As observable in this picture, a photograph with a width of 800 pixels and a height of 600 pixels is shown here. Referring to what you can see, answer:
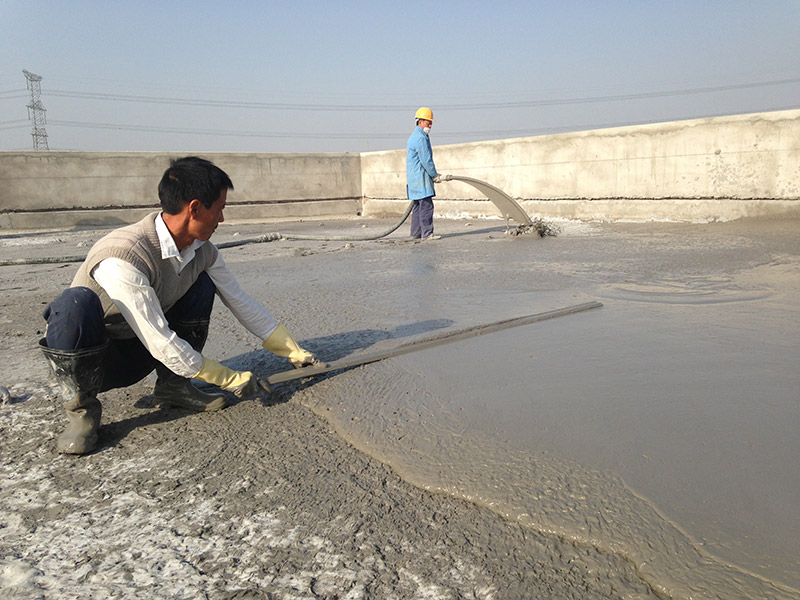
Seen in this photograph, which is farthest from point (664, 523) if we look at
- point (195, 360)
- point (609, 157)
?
point (609, 157)

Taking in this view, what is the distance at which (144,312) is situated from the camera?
2070 millimetres

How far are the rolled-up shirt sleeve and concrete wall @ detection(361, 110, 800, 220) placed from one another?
24.5ft

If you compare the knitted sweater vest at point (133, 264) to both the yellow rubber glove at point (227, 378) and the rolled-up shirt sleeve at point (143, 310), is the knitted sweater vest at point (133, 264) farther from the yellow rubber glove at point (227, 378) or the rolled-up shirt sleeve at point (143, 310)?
the yellow rubber glove at point (227, 378)

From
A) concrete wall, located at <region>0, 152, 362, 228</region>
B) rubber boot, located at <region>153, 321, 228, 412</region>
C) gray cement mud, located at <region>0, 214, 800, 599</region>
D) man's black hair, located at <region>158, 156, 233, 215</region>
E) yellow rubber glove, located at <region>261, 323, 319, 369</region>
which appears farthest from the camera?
concrete wall, located at <region>0, 152, 362, 228</region>

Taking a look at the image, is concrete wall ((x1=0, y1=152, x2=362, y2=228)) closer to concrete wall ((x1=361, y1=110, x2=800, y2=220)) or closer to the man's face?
concrete wall ((x1=361, y1=110, x2=800, y2=220))

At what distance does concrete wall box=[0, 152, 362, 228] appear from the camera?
11.2m

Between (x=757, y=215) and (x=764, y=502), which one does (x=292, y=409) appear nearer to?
(x=764, y=502)

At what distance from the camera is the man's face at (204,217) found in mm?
2176

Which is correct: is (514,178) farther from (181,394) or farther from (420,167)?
(181,394)

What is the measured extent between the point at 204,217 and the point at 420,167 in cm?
606

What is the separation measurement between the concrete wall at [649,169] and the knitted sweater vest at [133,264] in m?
7.36

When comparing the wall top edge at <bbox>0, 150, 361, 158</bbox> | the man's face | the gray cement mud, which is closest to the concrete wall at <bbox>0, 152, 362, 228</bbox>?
the wall top edge at <bbox>0, 150, 361, 158</bbox>

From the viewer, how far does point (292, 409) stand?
2357 mm

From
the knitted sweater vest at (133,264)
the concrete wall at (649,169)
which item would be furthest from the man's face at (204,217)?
the concrete wall at (649,169)
